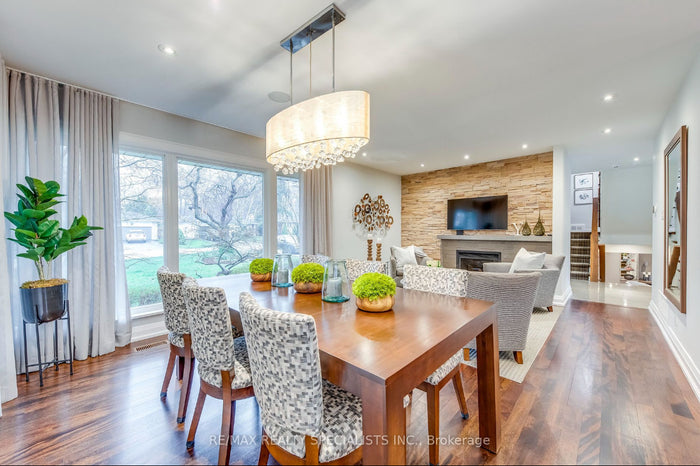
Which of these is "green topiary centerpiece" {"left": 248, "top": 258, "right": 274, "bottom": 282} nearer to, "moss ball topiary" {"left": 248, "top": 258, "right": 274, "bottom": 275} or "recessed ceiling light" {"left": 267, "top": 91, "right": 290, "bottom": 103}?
"moss ball topiary" {"left": 248, "top": 258, "right": 274, "bottom": 275}

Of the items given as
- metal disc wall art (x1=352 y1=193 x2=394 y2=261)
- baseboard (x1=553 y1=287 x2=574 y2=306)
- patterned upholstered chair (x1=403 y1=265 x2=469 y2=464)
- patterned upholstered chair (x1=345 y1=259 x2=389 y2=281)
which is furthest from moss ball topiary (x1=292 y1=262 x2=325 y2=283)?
baseboard (x1=553 y1=287 x2=574 y2=306)

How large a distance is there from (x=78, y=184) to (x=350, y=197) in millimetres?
3920

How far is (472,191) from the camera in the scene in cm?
603

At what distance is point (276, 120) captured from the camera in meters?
2.14

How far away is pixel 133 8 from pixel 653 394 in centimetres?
428

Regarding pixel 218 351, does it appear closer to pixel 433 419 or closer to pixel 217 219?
pixel 433 419

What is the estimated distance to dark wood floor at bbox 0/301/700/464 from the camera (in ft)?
5.06

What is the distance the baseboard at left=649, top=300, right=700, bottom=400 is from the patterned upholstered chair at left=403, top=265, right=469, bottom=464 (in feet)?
5.87

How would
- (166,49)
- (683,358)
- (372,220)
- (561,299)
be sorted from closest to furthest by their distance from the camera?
(166,49), (683,358), (561,299), (372,220)

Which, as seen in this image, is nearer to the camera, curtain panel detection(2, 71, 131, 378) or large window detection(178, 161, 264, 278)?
curtain panel detection(2, 71, 131, 378)

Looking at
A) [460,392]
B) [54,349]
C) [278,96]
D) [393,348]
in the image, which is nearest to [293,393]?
[393,348]

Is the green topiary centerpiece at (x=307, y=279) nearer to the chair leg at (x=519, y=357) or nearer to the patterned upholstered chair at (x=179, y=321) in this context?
the patterned upholstered chair at (x=179, y=321)

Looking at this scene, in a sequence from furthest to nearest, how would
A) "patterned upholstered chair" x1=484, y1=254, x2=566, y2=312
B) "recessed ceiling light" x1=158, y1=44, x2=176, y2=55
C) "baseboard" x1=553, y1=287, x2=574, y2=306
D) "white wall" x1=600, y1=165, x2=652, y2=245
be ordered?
"white wall" x1=600, y1=165, x2=652, y2=245 < "baseboard" x1=553, y1=287, x2=574, y2=306 < "patterned upholstered chair" x1=484, y1=254, x2=566, y2=312 < "recessed ceiling light" x1=158, y1=44, x2=176, y2=55

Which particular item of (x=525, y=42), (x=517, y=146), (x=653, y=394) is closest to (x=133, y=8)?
(x=525, y=42)
